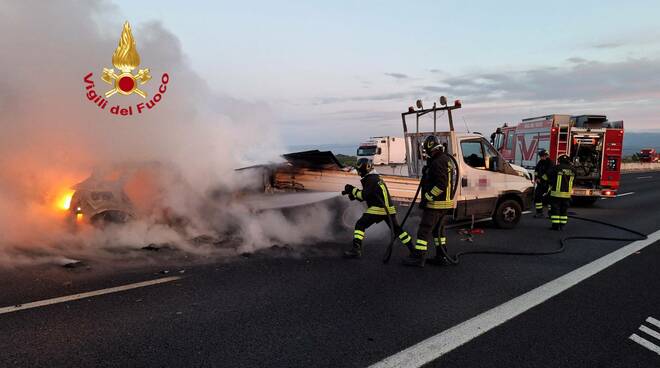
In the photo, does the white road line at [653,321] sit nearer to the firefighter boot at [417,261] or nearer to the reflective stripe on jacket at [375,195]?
the firefighter boot at [417,261]

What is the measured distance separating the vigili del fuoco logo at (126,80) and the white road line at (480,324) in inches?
243

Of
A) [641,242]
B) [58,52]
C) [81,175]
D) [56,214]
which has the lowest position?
[641,242]

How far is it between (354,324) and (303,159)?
440cm

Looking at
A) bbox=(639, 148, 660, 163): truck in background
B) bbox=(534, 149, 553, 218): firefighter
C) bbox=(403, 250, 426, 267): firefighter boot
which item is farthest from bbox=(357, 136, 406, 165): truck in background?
bbox=(639, 148, 660, 163): truck in background

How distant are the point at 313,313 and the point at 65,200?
197 inches

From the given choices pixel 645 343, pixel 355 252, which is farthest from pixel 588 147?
pixel 645 343

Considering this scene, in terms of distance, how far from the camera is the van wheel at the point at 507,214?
9.21m

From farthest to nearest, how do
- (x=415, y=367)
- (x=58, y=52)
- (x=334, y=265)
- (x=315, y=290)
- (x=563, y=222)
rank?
1. (x=563, y=222)
2. (x=58, y=52)
3. (x=334, y=265)
4. (x=315, y=290)
5. (x=415, y=367)

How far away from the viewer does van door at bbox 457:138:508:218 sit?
342 inches

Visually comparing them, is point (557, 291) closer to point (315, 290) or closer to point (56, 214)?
point (315, 290)

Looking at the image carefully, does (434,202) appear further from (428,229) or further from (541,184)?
(541,184)

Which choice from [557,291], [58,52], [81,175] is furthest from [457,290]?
[58,52]

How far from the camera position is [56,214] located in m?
6.86

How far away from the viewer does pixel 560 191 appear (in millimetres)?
9320
